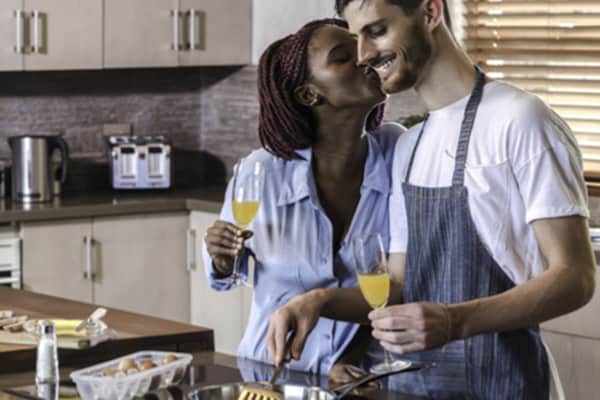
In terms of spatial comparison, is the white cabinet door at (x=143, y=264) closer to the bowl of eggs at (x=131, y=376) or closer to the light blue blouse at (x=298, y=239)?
the light blue blouse at (x=298, y=239)

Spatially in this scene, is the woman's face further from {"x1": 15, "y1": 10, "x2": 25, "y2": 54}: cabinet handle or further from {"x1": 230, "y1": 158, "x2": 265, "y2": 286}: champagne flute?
{"x1": 15, "y1": 10, "x2": 25, "y2": 54}: cabinet handle

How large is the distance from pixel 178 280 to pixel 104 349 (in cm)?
273

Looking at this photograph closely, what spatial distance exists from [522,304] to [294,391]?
1.50 ft

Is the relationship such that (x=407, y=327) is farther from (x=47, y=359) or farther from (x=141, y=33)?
(x=141, y=33)

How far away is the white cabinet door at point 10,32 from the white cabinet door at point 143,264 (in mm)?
750

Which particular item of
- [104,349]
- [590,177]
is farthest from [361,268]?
[590,177]

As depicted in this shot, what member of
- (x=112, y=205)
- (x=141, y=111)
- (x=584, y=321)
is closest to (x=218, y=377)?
(x=584, y=321)

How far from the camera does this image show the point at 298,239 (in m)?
2.96

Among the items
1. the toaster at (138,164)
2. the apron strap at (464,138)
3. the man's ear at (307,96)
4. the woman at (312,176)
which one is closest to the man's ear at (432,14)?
the apron strap at (464,138)

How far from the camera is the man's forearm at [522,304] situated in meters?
2.38

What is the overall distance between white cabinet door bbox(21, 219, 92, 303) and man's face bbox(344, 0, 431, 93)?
285 cm

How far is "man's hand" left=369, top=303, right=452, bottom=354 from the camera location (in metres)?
2.29

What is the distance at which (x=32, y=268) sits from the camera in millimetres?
5109

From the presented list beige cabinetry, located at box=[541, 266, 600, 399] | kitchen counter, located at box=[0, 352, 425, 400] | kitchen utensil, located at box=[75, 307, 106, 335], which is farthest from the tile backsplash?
kitchen counter, located at box=[0, 352, 425, 400]
